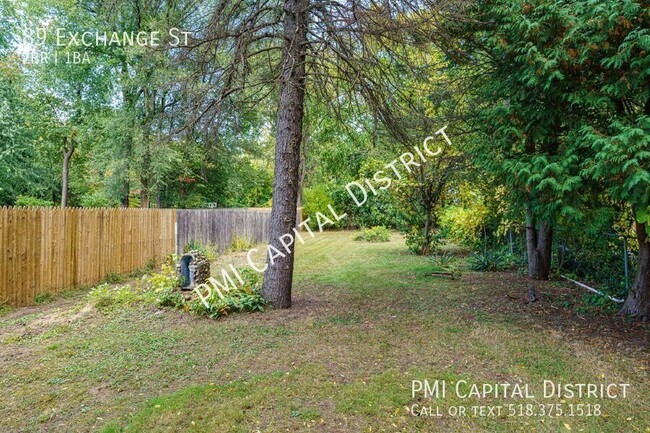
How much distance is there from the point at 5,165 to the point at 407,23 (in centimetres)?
1608

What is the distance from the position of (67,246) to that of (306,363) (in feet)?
17.6

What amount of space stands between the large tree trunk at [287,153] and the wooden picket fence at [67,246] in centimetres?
389

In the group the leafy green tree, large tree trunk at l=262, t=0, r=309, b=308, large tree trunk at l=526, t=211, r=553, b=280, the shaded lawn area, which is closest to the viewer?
the shaded lawn area

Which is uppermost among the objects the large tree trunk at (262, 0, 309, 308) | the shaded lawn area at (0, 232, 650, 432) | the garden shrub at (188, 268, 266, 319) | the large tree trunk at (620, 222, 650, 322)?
the large tree trunk at (262, 0, 309, 308)

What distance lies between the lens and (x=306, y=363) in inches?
136

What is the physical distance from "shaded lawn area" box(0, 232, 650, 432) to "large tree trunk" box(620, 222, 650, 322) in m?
0.24

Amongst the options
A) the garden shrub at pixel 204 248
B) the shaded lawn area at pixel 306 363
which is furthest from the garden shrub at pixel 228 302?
the garden shrub at pixel 204 248

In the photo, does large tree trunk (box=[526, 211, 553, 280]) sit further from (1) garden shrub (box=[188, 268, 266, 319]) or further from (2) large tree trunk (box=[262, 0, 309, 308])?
(1) garden shrub (box=[188, 268, 266, 319])

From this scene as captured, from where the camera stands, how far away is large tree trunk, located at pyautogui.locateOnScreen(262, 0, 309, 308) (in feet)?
16.3

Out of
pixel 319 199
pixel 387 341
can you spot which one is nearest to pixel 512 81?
pixel 387 341

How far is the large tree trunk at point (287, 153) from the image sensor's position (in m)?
4.96

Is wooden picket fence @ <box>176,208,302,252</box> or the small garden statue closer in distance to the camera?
the small garden statue

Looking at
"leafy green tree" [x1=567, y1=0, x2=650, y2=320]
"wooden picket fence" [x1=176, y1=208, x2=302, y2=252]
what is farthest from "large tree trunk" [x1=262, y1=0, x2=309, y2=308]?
"wooden picket fence" [x1=176, y1=208, x2=302, y2=252]

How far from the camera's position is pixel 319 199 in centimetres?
2097
